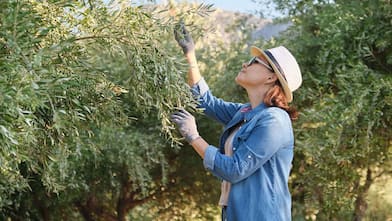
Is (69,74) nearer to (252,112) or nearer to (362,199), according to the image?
(252,112)

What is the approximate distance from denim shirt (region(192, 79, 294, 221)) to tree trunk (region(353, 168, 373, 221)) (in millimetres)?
4734

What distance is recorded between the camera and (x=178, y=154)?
8.52 m

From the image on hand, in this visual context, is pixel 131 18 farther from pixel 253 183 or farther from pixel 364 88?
pixel 364 88

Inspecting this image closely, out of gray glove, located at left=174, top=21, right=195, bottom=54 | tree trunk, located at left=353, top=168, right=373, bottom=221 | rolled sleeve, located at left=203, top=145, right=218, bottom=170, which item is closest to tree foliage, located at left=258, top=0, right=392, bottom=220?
tree trunk, located at left=353, top=168, right=373, bottom=221

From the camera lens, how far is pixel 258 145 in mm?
2883

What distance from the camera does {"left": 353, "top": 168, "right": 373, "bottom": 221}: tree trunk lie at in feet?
24.9

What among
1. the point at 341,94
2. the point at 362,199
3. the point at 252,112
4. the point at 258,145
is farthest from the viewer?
the point at 362,199

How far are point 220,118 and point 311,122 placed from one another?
10.7 ft

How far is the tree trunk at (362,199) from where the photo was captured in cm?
759

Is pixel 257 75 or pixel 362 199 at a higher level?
pixel 257 75

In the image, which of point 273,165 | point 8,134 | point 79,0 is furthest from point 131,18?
point 8,134

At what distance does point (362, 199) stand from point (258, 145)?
5.04m

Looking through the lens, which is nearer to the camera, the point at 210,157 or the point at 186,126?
the point at 210,157

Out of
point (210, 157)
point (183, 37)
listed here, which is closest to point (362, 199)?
point (183, 37)
